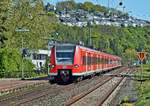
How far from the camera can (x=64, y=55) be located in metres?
39.8

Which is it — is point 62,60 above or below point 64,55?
below

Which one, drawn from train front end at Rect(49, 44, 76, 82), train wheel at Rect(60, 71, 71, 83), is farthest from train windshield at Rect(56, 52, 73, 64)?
train wheel at Rect(60, 71, 71, 83)

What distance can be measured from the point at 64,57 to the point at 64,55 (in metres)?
0.24

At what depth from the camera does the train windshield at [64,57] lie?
39719 mm

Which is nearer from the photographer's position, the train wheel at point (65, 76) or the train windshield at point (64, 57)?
the train windshield at point (64, 57)

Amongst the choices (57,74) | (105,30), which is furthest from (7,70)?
(105,30)

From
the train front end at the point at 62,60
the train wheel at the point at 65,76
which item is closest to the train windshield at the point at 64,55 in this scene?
the train front end at the point at 62,60

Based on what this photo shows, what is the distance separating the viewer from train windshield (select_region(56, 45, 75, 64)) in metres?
39.8

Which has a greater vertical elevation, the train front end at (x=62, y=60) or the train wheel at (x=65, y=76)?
the train front end at (x=62, y=60)

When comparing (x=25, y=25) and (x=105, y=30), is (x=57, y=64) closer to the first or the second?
(x=25, y=25)

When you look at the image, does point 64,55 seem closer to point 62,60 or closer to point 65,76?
point 62,60

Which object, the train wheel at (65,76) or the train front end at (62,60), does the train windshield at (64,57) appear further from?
the train wheel at (65,76)

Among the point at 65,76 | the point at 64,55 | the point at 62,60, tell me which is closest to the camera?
the point at 64,55

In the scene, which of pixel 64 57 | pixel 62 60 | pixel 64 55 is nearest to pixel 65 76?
pixel 62 60
